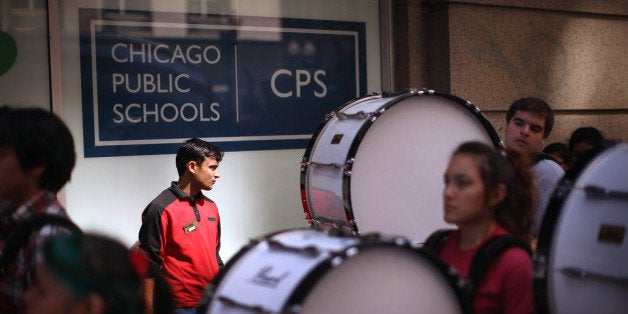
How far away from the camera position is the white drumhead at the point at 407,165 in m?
4.30

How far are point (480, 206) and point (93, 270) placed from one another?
1446mm

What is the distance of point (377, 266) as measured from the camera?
239cm

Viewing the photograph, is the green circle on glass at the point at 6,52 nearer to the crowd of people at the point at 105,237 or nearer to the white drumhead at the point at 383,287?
the crowd of people at the point at 105,237

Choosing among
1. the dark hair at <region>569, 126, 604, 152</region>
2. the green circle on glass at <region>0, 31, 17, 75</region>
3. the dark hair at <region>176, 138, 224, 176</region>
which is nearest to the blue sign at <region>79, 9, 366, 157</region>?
the green circle on glass at <region>0, 31, 17, 75</region>

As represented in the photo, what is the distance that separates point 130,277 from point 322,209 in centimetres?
244

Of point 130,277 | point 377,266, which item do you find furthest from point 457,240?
point 130,277

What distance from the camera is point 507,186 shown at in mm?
3066

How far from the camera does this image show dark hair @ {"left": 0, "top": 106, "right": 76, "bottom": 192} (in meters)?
2.80

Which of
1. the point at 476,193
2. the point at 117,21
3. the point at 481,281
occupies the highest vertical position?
the point at 117,21

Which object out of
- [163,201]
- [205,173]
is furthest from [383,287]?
[205,173]

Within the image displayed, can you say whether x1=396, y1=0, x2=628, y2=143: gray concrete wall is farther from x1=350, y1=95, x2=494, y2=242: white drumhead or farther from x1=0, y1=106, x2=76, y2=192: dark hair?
x1=0, y1=106, x2=76, y2=192: dark hair

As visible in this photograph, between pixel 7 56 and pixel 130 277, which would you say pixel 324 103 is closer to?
pixel 7 56

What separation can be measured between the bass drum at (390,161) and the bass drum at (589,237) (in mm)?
1580

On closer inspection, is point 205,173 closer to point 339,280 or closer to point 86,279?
point 339,280
